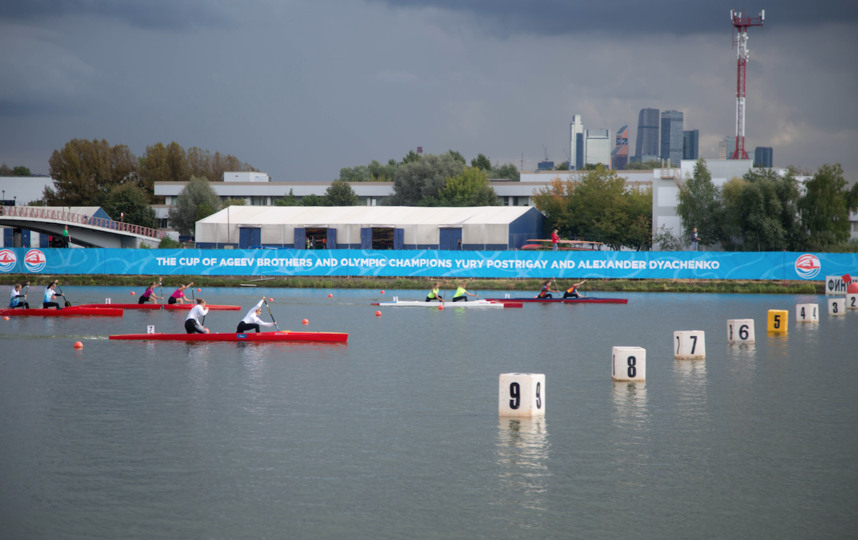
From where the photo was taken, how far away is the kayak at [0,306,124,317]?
29359mm

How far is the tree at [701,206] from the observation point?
61.7 m

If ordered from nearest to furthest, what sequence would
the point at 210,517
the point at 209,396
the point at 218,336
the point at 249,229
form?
1. the point at 210,517
2. the point at 209,396
3. the point at 218,336
4. the point at 249,229

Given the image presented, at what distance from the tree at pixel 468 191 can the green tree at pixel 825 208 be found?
41365 mm

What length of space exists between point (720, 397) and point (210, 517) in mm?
10194

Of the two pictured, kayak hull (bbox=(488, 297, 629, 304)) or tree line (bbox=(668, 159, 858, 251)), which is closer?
kayak hull (bbox=(488, 297, 629, 304))

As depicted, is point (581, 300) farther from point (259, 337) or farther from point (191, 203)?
point (191, 203)

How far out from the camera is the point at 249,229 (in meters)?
68.2

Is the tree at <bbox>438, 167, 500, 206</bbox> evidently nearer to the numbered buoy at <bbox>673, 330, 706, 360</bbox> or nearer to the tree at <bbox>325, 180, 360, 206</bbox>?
the tree at <bbox>325, 180, 360, 206</bbox>

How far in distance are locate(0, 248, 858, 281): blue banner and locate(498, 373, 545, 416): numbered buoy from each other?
35.2 m

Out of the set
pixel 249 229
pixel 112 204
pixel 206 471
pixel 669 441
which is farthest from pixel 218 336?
pixel 112 204

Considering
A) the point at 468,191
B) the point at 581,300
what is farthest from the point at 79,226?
the point at 581,300

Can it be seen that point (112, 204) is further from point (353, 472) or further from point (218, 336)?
point (353, 472)

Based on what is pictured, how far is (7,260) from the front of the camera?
5019cm

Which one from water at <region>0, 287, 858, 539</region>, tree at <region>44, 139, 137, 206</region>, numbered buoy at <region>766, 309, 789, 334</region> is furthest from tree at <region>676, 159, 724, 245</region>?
tree at <region>44, 139, 137, 206</region>
